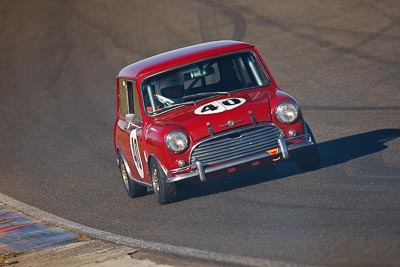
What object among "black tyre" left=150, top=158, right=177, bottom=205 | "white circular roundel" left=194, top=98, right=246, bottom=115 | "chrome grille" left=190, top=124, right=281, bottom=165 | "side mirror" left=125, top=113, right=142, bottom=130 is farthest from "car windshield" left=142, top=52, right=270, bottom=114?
"chrome grille" left=190, top=124, right=281, bottom=165

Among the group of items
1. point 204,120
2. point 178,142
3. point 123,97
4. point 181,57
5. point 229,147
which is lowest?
point 229,147

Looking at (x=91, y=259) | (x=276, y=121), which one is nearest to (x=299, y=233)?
(x=91, y=259)

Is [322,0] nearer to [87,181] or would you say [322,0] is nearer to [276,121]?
[87,181]

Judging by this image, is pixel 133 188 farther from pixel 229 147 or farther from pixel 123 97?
pixel 229 147

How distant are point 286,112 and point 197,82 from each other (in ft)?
3.87

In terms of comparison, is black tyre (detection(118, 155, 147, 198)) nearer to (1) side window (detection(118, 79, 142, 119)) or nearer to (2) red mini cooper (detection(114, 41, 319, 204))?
(2) red mini cooper (detection(114, 41, 319, 204))

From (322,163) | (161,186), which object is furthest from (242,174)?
(161,186)

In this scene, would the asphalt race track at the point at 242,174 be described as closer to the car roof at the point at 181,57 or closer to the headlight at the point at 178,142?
the headlight at the point at 178,142

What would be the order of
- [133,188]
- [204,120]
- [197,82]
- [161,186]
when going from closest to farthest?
[204,120], [161,186], [197,82], [133,188]

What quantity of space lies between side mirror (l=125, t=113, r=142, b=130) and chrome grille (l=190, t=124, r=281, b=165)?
3.66ft

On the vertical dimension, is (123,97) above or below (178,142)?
above

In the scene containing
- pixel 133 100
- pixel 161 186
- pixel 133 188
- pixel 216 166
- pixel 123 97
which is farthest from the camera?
pixel 123 97

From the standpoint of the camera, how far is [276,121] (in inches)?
380

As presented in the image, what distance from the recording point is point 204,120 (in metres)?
9.53
